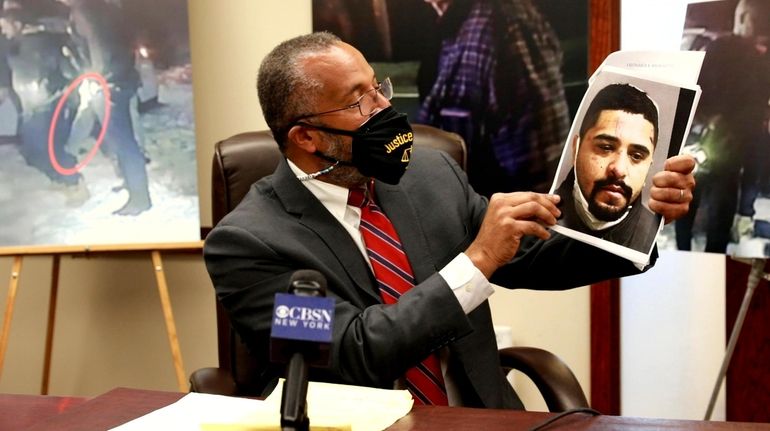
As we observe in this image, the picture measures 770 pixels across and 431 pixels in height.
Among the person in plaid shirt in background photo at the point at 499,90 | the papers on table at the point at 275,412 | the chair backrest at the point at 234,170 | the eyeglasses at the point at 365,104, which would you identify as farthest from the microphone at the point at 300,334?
the person in plaid shirt in background photo at the point at 499,90

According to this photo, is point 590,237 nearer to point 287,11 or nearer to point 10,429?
point 10,429

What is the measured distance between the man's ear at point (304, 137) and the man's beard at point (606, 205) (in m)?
0.60

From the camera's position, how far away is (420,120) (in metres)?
2.94

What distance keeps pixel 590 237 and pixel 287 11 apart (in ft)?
6.10

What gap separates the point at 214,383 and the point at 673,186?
3.09 feet

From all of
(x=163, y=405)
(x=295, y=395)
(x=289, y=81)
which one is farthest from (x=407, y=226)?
(x=295, y=395)

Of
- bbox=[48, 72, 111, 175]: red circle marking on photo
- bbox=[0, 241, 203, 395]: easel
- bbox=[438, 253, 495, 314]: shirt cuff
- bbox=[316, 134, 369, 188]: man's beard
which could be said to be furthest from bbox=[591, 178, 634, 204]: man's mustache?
bbox=[48, 72, 111, 175]: red circle marking on photo

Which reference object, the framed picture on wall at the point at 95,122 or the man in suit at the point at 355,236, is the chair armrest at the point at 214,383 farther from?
the framed picture on wall at the point at 95,122

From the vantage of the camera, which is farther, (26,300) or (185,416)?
(26,300)

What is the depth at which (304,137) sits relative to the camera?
185 centimetres

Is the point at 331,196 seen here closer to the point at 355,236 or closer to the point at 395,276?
the point at 355,236

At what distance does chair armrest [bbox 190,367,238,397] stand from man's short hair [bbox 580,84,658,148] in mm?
828

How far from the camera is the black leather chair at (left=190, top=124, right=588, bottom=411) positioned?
1767 mm

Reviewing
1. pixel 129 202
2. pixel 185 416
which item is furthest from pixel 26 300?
pixel 185 416
